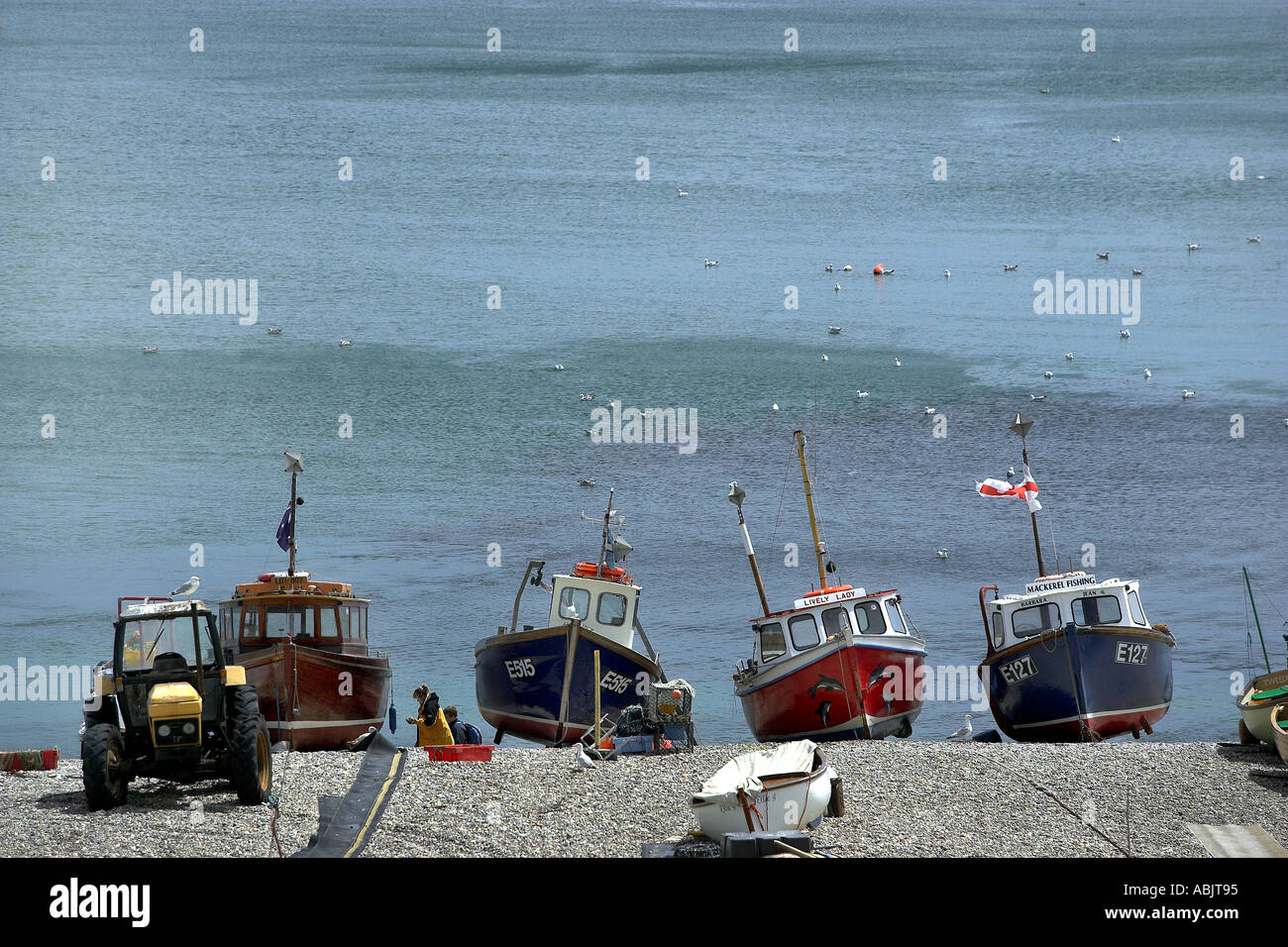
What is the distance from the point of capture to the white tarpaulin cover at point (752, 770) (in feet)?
47.3

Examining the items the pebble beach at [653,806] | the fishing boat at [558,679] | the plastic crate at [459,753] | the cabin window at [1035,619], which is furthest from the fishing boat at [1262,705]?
the plastic crate at [459,753]

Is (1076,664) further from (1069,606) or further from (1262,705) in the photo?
(1262,705)

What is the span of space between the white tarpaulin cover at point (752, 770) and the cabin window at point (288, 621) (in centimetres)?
923

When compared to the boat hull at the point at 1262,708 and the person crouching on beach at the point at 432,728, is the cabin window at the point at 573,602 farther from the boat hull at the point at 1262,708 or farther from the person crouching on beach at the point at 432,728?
the boat hull at the point at 1262,708

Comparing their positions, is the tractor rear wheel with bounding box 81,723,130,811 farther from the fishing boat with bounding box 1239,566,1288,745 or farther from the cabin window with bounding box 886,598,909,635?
the fishing boat with bounding box 1239,566,1288,745

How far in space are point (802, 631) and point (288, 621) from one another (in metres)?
7.34

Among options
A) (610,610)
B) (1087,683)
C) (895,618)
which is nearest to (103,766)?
(610,610)

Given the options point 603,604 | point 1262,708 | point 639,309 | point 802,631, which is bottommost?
point 1262,708

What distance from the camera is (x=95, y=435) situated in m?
59.0

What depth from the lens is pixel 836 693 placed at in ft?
76.1

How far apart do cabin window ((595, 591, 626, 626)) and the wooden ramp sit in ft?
37.1

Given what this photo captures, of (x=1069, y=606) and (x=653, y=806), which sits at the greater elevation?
(x=1069, y=606)

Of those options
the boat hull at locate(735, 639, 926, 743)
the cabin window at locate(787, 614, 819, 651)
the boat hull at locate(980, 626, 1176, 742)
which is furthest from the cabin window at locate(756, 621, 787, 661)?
the boat hull at locate(980, 626, 1176, 742)

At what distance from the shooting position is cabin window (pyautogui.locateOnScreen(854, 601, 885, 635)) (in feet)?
78.8
